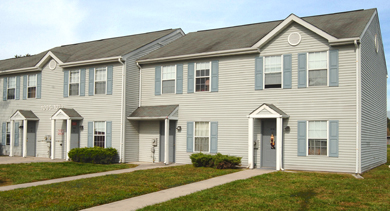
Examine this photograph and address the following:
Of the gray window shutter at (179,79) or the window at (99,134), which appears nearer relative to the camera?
the gray window shutter at (179,79)

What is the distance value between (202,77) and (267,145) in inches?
181

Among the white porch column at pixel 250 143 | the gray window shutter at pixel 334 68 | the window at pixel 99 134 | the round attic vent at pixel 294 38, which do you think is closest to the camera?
the gray window shutter at pixel 334 68

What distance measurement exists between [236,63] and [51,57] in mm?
11418

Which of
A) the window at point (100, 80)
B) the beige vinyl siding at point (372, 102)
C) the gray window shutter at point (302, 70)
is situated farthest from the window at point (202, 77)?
the beige vinyl siding at point (372, 102)

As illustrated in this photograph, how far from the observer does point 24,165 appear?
56.9 ft

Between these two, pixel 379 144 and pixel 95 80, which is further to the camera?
pixel 95 80

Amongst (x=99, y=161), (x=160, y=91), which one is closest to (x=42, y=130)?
(x=99, y=161)

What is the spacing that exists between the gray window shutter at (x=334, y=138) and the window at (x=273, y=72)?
2.83 metres

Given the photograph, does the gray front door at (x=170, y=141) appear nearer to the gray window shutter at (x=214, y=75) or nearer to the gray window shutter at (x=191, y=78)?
the gray window shutter at (x=191, y=78)

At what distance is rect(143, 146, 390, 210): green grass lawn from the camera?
887 cm

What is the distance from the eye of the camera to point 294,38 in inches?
658

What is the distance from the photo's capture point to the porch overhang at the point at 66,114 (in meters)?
20.9

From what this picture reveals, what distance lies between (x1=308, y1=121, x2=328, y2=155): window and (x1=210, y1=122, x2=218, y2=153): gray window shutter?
172 inches

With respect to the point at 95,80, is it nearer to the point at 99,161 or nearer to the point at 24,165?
the point at 99,161
